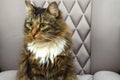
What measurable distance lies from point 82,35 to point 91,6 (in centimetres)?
26

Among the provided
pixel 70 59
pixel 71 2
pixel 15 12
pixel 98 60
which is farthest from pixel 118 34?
pixel 15 12

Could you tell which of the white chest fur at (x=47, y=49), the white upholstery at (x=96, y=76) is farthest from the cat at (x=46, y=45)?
the white upholstery at (x=96, y=76)

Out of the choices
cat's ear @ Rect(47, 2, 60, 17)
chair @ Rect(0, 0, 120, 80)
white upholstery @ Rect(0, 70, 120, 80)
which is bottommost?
white upholstery @ Rect(0, 70, 120, 80)

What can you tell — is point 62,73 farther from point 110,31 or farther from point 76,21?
point 110,31

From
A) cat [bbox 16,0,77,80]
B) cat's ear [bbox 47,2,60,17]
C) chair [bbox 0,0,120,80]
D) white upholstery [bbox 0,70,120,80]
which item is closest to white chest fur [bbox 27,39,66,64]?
cat [bbox 16,0,77,80]

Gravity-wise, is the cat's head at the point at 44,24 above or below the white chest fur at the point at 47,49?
above

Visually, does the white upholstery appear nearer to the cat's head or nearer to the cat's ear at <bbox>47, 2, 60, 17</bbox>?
the cat's head

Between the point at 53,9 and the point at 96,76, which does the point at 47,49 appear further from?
the point at 96,76

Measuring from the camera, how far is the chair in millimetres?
1989

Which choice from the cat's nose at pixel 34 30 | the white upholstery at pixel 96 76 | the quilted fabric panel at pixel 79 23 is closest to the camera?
the cat's nose at pixel 34 30

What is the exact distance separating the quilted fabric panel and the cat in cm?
53

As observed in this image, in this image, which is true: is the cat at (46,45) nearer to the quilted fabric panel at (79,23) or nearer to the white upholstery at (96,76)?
the white upholstery at (96,76)

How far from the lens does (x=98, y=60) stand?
7.11 feet

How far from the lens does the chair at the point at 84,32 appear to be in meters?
1.99
